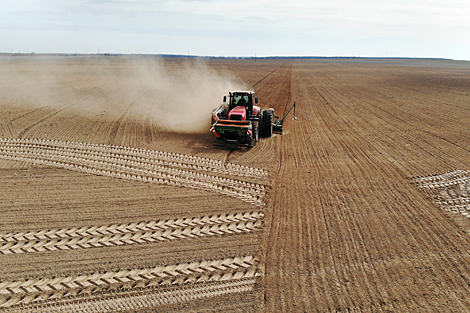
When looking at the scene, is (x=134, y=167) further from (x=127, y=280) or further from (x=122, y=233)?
(x=127, y=280)

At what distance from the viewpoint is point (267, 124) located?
47.3 feet

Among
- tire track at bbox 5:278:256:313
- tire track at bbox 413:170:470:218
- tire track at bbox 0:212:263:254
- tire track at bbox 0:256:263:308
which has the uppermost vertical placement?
tire track at bbox 413:170:470:218

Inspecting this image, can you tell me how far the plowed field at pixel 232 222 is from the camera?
5434 millimetres

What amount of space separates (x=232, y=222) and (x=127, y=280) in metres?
2.72

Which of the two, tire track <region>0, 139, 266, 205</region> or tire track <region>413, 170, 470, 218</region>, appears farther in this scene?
tire track <region>0, 139, 266, 205</region>

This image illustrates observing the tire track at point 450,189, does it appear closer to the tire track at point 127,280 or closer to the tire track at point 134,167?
the tire track at point 134,167

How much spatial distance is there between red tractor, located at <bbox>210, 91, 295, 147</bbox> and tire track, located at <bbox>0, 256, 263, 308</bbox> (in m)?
7.18

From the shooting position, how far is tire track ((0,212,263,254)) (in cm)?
659

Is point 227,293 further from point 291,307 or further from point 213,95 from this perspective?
point 213,95

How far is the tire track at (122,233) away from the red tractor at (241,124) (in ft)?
18.3

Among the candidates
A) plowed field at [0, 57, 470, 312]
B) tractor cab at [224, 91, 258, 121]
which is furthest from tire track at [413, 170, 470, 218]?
tractor cab at [224, 91, 258, 121]

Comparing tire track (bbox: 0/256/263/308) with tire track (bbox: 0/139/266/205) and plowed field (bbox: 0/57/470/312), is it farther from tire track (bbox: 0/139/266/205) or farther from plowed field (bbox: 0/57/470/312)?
tire track (bbox: 0/139/266/205)

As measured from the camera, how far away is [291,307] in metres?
5.18

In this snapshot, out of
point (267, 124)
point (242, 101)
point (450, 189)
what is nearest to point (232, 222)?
point (450, 189)
